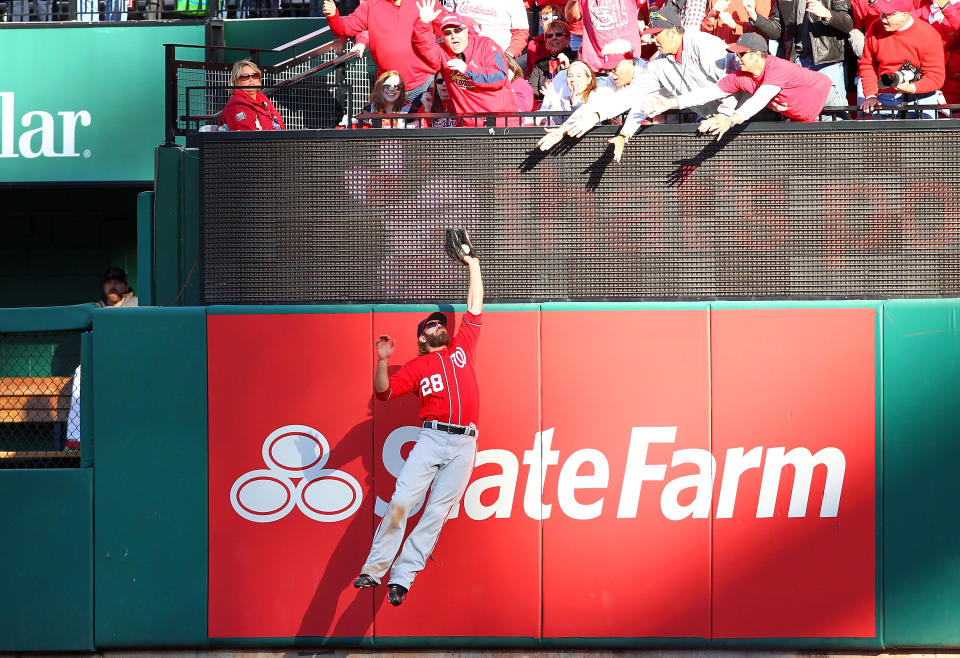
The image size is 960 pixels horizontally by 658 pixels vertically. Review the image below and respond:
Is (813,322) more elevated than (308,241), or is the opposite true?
(308,241)

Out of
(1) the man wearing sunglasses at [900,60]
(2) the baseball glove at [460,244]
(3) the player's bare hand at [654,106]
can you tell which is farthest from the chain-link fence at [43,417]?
(1) the man wearing sunglasses at [900,60]

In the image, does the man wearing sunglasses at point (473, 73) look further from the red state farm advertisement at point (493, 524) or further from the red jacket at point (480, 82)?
the red state farm advertisement at point (493, 524)

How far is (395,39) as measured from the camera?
925 centimetres

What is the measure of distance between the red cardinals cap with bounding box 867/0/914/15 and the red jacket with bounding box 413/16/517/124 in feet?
10.1

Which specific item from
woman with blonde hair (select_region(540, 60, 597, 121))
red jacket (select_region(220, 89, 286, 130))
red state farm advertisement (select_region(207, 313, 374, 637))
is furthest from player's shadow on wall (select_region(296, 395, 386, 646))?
woman with blonde hair (select_region(540, 60, 597, 121))

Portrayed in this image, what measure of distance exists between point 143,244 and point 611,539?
4.11 metres

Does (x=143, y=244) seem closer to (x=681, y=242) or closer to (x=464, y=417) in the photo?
(x=464, y=417)

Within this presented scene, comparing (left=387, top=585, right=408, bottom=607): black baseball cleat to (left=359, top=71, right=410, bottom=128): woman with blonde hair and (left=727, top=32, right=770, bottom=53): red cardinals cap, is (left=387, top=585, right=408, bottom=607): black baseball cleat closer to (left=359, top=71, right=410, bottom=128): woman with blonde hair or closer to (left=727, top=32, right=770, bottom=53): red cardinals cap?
(left=359, top=71, right=410, bottom=128): woman with blonde hair

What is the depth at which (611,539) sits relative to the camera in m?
7.32

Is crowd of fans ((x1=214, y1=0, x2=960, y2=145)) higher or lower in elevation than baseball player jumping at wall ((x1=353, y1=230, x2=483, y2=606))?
higher

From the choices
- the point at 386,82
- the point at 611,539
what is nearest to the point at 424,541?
the point at 611,539

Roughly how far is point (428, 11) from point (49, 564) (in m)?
5.17

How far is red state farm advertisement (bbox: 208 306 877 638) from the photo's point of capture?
7273 mm

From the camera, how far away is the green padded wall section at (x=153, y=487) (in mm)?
7434
